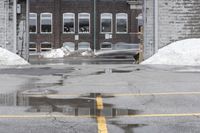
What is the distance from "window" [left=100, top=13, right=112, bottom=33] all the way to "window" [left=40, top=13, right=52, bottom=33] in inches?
247

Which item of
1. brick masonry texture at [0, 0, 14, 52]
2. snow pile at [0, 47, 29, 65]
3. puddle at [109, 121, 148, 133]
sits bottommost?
puddle at [109, 121, 148, 133]

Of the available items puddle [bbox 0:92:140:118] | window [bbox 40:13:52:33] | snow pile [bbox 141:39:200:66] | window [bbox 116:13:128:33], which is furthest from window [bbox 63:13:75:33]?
puddle [bbox 0:92:140:118]

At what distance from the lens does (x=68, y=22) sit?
60531 mm

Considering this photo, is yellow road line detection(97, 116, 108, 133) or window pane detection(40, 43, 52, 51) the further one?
window pane detection(40, 43, 52, 51)

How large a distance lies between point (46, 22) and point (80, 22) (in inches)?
161

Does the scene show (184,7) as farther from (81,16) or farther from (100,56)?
(81,16)

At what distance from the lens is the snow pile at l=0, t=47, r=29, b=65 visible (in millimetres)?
23514

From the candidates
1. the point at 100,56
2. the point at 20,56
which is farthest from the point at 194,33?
the point at 100,56

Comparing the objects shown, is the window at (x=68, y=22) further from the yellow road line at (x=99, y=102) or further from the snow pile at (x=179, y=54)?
the yellow road line at (x=99, y=102)

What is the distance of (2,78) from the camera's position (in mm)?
15508

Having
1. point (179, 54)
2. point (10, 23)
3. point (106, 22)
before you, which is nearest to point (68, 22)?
point (106, 22)

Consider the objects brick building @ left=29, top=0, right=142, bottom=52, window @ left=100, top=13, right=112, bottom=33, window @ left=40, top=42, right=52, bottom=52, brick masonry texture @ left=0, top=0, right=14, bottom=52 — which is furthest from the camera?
window @ left=100, top=13, right=112, bottom=33

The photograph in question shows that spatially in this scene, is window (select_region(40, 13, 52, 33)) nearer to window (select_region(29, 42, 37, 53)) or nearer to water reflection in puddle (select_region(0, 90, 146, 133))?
window (select_region(29, 42, 37, 53))

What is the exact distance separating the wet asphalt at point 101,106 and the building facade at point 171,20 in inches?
424
